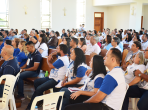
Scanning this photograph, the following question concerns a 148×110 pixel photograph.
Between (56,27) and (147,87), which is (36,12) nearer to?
(56,27)

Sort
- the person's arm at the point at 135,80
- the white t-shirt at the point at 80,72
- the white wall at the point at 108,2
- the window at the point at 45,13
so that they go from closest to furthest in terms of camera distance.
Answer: the person's arm at the point at 135,80
the white t-shirt at the point at 80,72
the white wall at the point at 108,2
the window at the point at 45,13

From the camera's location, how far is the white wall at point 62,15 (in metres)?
16.2

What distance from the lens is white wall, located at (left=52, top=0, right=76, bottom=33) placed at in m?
16.2

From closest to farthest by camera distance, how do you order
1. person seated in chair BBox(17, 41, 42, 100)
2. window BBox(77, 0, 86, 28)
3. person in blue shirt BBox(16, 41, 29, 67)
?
person seated in chair BBox(17, 41, 42, 100), person in blue shirt BBox(16, 41, 29, 67), window BBox(77, 0, 86, 28)

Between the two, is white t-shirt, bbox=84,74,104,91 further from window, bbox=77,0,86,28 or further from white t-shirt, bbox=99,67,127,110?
window, bbox=77,0,86,28

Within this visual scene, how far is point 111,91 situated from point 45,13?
48.3 ft

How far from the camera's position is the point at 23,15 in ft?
49.4

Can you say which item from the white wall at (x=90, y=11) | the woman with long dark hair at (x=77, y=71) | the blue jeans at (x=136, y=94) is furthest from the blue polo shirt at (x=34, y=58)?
the white wall at (x=90, y=11)

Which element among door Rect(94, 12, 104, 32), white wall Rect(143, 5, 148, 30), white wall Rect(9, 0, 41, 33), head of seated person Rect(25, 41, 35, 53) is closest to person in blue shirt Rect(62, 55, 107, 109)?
head of seated person Rect(25, 41, 35, 53)

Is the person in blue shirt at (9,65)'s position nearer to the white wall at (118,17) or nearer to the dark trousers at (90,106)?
the dark trousers at (90,106)

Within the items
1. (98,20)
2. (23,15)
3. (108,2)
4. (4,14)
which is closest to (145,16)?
(108,2)

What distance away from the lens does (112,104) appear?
2.21 metres

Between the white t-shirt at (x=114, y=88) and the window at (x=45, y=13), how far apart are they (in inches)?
570

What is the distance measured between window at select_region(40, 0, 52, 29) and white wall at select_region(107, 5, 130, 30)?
6034mm
